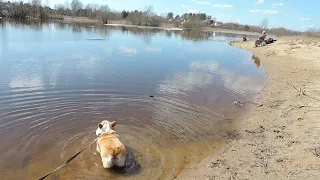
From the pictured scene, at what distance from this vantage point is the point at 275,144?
753 cm

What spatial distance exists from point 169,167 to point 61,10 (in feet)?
444

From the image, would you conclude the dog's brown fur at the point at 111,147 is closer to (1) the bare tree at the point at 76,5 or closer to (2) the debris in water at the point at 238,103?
(2) the debris in water at the point at 238,103

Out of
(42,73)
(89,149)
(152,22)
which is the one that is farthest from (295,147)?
(152,22)

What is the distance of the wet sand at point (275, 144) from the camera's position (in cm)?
607

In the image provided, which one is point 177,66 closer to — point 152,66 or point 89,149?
point 152,66

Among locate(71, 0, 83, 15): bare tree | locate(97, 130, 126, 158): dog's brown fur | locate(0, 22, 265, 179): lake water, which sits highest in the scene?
locate(71, 0, 83, 15): bare tree

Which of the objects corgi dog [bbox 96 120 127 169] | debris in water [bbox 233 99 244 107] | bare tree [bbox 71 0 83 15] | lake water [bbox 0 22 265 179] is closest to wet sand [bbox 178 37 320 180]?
lake water [bbox 0 22 265 179]

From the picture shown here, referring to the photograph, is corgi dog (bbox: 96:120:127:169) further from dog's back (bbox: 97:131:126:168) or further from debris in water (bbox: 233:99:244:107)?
debris in water (bbox: 233:99:244:107)

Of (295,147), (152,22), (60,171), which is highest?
(152,22)

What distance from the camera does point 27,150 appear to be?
275 inches

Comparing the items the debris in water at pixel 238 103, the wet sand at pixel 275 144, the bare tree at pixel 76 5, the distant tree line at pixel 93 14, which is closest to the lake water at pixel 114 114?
the debris in water at pixel 238 103

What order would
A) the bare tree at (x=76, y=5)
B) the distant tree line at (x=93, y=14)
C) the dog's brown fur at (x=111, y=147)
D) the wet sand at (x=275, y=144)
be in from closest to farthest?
the dog's brown fur at (x=111, y=147) → the wet sand at (x=275, y=144) → the distant tree line at (x=93, y=14) → the bare tree at (x=76, y=5)

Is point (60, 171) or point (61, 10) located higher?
point (61, 10)

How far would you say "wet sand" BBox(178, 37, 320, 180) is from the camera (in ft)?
19.9
